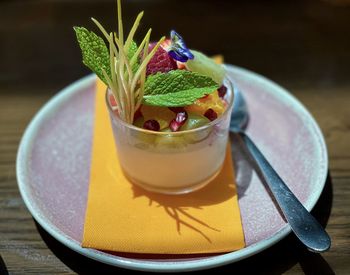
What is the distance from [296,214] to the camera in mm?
850

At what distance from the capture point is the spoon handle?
79 centimetres

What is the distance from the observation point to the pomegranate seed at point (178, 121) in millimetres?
891

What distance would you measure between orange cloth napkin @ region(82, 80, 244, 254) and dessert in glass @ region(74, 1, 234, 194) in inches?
1.3

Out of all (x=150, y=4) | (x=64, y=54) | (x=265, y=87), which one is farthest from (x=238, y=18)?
(x=64, y=54)

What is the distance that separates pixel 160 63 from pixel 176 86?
0.08 m

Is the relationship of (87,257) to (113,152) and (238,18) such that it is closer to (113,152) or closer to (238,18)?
(113,152)

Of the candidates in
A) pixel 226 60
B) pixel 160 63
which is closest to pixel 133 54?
pixel 160 63

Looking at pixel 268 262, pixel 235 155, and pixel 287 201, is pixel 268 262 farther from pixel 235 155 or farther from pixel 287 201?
pixel 235 155

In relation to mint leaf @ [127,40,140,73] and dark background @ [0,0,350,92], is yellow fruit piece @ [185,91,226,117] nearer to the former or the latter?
mint leaf @ [127,40,140,73]

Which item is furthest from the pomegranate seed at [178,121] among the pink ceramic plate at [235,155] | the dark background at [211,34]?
the dark background at [211,34]

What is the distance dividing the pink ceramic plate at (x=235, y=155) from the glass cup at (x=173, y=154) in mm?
97

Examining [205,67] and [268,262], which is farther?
[205,67]

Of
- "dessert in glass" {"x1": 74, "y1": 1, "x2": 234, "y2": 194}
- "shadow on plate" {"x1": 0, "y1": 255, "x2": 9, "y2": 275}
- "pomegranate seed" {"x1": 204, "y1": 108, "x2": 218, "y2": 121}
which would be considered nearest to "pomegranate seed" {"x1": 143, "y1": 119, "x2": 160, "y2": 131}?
"dessert in glass" {"x1": 74, "y1": 1, "x2": 234, "y2": 194}

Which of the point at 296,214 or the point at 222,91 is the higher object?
the point at 222,91
